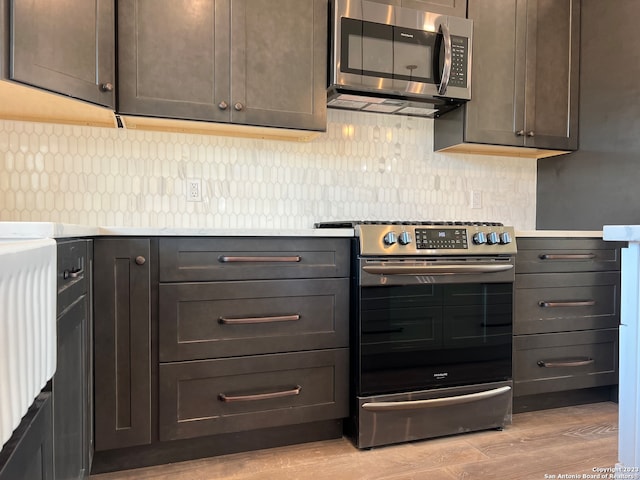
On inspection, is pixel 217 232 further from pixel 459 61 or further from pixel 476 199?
pixel 476 199

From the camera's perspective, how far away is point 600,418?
7.20ft

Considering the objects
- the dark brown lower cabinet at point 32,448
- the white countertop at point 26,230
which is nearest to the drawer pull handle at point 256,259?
the white countertop at point 26,230

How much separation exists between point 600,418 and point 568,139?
149 centimetres

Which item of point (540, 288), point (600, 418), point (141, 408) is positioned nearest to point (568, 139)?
point (540, 288)

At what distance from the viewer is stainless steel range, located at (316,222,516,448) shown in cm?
187

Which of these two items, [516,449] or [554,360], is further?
[554,360]

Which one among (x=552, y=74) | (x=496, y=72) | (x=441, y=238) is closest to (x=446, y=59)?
(x=496, y=72)

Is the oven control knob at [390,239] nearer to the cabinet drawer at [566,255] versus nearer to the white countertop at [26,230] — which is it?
the cabinet drawer at [566,255]

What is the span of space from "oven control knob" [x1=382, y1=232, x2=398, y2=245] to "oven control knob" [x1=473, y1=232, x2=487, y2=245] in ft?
1.27

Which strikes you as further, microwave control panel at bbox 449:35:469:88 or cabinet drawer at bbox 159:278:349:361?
microwave control panel at bbox 449:35:469:88

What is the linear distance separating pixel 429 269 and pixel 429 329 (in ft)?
0.87

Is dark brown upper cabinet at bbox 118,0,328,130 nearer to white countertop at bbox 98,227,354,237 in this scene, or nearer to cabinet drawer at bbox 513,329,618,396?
white countertop at bbox 98,227,354,237

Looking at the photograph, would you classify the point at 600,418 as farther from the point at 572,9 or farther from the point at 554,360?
the point at 572,9

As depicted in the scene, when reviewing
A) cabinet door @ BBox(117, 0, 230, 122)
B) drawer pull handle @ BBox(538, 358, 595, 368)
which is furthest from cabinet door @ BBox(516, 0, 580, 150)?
cabinet door @ BBox(117, 0, 230, 122)
